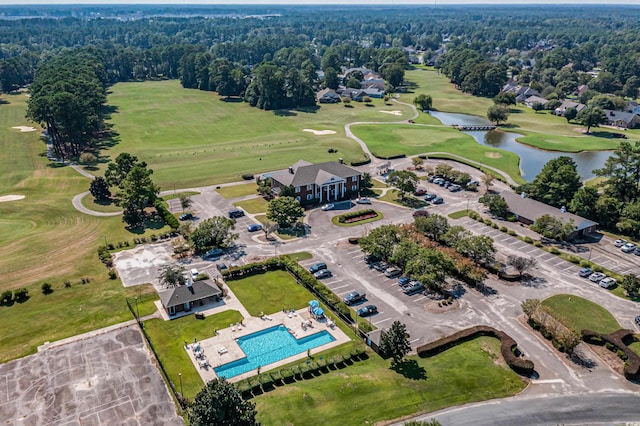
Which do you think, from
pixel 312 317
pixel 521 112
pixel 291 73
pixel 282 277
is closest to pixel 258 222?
pixel 282 277

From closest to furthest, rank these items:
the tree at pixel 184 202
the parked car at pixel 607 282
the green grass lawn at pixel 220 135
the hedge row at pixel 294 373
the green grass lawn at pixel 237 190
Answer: the hedge row at pixel 294 373 → the parked car at pixel 607 282 → the tree at pixel 184 202 → the green grass lawn at pixel 237 190 → the green grass lawn at pixel 220 135

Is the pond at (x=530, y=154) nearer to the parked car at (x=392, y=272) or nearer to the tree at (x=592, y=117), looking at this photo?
the tree at (x=592, y=117)

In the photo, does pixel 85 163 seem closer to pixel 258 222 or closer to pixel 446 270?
pixel 258 222

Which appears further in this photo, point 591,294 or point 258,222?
point 258,222

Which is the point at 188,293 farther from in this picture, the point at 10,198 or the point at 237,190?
the point at 10,198

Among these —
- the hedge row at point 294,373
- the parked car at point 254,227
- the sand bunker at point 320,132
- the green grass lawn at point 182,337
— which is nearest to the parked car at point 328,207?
the parked car at point 254,227

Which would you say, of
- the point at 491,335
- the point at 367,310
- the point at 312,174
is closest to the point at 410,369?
the point at 367,310
